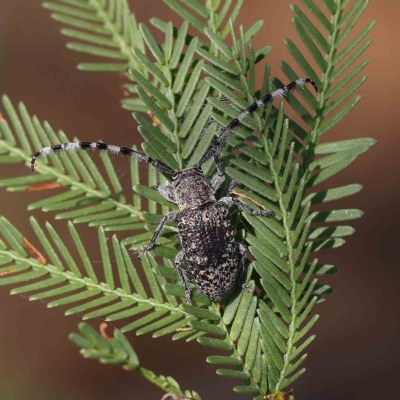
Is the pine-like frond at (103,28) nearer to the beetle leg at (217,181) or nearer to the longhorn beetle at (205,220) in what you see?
the longhorn beetle at (205,220)

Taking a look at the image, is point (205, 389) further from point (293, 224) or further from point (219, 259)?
point (293, 224)

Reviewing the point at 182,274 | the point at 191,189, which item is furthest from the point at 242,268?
the point at 191,189

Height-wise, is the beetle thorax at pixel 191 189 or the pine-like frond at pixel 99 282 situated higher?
the beetle thorax at pixel 191 189

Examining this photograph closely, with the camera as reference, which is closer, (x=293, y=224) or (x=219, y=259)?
(x=293, y=224)

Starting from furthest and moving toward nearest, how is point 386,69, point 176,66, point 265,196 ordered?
point 386,69, point 176,66, point 265,196

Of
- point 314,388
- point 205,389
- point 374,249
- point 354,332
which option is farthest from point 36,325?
point 374,249

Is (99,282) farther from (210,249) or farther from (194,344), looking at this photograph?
(194,344)

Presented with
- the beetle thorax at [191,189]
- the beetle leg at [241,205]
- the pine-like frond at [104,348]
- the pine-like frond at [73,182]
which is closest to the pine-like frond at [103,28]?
the pine-like frond at [73,182]

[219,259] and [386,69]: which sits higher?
[386,69]
